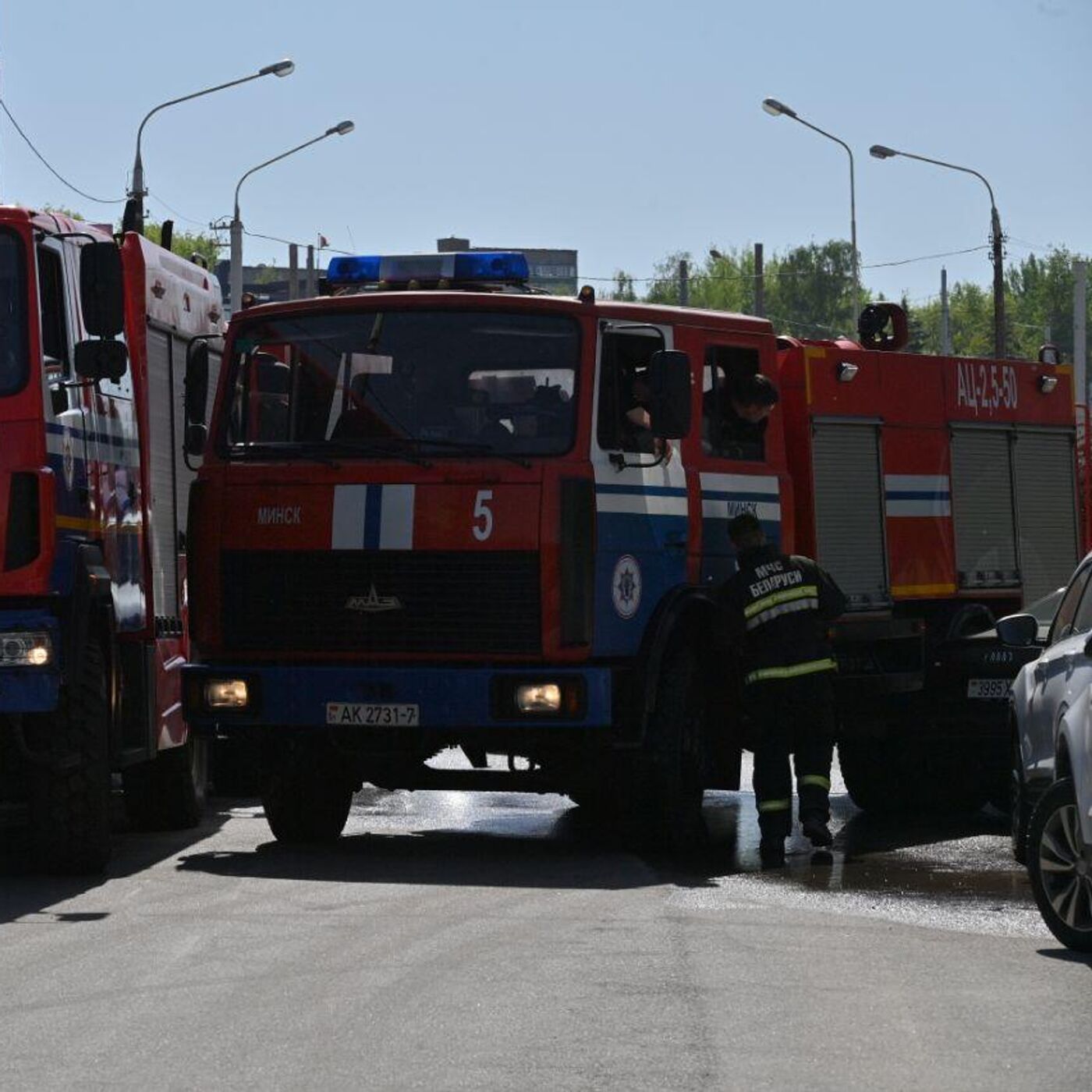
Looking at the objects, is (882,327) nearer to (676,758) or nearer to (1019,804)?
(676,758)

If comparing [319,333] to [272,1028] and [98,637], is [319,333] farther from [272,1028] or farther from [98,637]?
[272,1028]

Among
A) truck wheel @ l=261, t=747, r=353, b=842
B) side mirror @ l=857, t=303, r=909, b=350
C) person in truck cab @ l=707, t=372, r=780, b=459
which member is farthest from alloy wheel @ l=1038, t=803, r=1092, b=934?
side mirror @ l=857, t=303, r=909, b=350

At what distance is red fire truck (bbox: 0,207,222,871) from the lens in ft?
36.8

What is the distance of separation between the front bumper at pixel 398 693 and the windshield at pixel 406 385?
106 centimetres

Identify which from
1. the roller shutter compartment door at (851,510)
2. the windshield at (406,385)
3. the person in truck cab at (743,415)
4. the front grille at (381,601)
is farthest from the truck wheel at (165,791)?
the roller shutter compartment door at (851,510)

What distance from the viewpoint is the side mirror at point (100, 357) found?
451 inches

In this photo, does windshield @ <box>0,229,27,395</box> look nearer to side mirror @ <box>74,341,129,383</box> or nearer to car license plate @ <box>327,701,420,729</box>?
side mirror @ <box>74,341,129,383</box>

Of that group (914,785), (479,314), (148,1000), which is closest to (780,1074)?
(148,1000)

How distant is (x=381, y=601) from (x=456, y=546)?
1.63 feet

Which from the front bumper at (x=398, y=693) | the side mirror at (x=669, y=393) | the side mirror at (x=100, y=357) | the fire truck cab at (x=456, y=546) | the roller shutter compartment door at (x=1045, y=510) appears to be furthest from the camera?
the roller shutter compartment door at (x=1045, y=510)

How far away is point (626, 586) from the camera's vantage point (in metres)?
12.7

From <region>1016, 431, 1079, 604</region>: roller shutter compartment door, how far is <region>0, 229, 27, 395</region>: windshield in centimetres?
857

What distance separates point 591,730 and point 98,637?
236cm

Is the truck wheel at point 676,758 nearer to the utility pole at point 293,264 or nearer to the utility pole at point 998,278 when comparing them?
the utility pole at point 998,278
